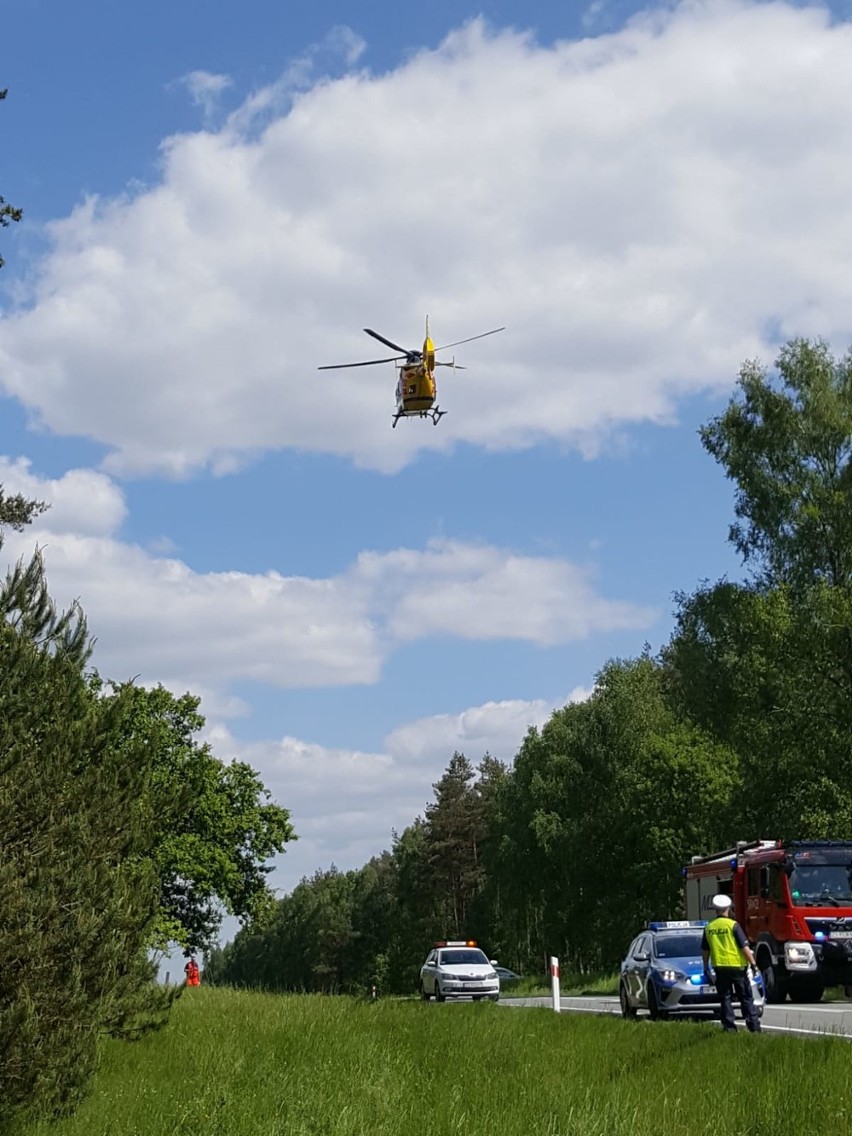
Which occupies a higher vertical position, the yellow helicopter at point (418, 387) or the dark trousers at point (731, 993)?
the yellow helicopter at point (418, 387)

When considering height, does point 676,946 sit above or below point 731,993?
above

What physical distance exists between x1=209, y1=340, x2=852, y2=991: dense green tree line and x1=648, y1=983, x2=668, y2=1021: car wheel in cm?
723

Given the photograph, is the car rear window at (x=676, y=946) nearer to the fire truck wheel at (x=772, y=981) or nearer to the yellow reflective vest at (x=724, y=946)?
the fire truck wheel at (x=772, y=981)

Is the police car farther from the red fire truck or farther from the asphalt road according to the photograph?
the red fire truck

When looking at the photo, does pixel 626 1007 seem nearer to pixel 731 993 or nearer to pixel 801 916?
pixel 801 916

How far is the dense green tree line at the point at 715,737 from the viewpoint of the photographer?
41.7 metres

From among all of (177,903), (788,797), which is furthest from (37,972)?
(177,903)

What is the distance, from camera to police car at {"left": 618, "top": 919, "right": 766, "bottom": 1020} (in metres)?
23.0

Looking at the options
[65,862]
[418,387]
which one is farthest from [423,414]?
[65,862]

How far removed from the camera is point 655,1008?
23.3m

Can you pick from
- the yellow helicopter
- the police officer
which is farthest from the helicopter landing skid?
the police officer

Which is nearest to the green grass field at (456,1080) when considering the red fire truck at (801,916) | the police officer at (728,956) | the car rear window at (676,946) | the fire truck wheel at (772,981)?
the police officer at (728,956)

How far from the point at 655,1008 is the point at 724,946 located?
4262 mm

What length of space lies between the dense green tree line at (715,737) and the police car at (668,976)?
21.9 ft
